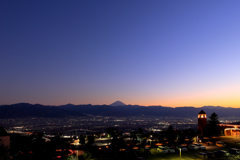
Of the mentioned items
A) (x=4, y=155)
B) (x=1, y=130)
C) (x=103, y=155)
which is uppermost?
(x=1, y=130)

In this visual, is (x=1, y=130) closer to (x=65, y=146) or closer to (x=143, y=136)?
(x=65, y=146)

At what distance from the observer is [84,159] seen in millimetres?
28375

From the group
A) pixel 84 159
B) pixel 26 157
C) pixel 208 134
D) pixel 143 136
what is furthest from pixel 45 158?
pixel 208 134

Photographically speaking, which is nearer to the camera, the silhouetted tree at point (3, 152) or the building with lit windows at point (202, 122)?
the silhouetted tree at point (3, 152)

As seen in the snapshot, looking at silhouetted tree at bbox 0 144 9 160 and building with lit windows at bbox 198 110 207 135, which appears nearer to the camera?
silhouetted tree at bbox 0 144 9 160

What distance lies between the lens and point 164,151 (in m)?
32.7

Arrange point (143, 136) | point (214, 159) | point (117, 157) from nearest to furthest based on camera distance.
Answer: point (214, 159) < point (117, 157) < point (143, 136)

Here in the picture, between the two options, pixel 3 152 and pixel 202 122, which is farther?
pixel 202 122

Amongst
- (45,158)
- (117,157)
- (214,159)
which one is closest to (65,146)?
(45,158)

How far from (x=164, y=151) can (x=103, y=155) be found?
1120 cm

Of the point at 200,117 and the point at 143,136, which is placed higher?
the point at 200,117

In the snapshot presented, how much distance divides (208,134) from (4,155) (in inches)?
1860

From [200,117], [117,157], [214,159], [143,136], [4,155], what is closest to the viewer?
[4,155]

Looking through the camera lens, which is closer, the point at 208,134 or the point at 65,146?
the point at 65,146
